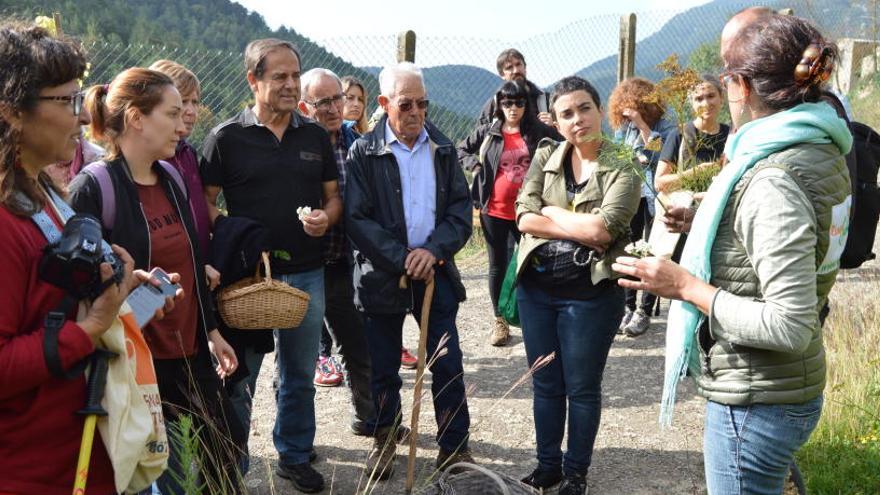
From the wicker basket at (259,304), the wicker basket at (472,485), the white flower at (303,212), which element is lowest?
the wicker basket at (472,485)

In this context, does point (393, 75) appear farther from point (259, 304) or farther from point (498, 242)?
point (498, 242)

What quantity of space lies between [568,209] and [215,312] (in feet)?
5.55

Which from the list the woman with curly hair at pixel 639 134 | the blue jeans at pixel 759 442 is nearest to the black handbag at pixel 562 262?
the blue jeans at pixel 759 442

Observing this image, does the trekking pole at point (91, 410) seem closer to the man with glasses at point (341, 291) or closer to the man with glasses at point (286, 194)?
the man with glasses at point (286, 194)

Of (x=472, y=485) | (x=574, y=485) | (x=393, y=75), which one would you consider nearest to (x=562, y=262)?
(x=574, y=485)

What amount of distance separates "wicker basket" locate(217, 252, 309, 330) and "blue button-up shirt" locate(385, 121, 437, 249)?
2.87ft

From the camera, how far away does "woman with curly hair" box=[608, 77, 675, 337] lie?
21.2 ft

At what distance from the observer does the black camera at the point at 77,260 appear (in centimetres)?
177

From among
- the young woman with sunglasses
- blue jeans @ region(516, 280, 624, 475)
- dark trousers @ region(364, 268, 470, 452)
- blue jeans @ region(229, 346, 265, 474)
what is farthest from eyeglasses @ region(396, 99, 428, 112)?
the young woman with sunglasses

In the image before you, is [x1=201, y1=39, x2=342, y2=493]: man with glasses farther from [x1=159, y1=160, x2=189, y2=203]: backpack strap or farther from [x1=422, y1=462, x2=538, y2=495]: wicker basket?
[x1=422, y1=462, x2=538, y2=495]: wicker basket

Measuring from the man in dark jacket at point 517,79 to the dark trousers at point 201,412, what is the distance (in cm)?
397

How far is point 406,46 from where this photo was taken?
26.8ft

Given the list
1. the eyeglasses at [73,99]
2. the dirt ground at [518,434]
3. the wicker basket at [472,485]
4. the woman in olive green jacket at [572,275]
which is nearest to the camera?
the eyeglasses at [73,99]

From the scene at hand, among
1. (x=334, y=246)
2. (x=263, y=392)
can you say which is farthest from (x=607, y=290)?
(x=263, y=392)
